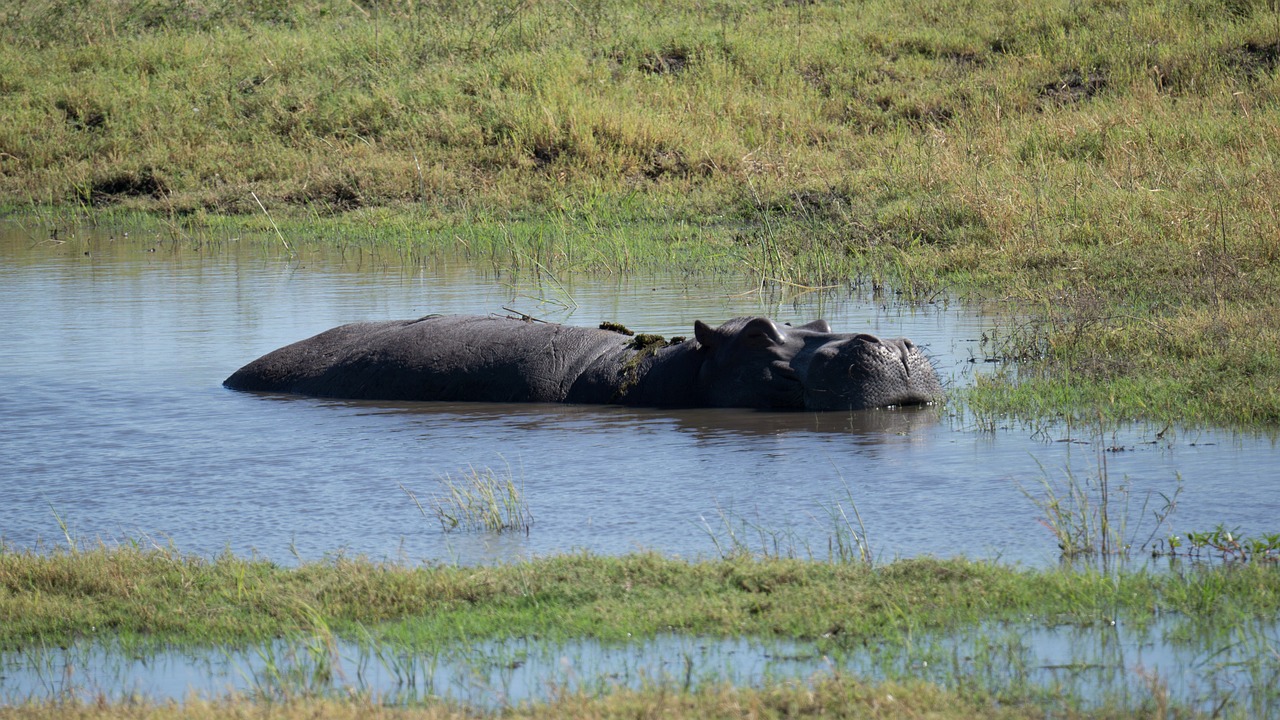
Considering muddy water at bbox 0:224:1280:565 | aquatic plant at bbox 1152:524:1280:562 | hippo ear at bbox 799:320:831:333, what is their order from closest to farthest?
aquatic plant at bbox 1152:524:1280:562
muddy water at bbox 0:224:1280:565
hippo ear at bbox 799:320:831:333

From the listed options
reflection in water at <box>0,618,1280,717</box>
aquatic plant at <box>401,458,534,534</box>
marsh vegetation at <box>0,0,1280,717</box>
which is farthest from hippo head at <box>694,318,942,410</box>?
reflection in water at <box>0,618,1280,717</box>

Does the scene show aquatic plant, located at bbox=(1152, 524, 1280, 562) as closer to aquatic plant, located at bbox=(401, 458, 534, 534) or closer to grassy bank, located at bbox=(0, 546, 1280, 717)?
grassy bank, located at bbox=(0, 546, 1280, 717)

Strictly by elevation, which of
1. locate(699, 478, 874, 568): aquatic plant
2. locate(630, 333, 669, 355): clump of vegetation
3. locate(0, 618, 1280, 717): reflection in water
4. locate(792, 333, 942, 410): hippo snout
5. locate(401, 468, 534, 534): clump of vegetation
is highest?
locate(630, 333, 669, 355): clump of vegetation

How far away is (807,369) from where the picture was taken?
8.08 metres

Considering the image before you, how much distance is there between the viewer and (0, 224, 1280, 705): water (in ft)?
15.0

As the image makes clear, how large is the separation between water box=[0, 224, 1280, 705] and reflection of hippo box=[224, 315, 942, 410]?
19cm

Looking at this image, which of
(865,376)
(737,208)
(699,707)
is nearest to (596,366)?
(865,376)

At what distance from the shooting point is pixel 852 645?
4.34 metres

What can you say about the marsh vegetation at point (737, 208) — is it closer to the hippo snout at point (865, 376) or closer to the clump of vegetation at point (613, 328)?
the hippo snout at point (865, 376)

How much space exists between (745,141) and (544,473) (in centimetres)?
1157

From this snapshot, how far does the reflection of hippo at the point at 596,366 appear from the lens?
801 cm

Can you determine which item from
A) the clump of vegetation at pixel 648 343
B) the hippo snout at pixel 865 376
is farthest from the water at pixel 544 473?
the clump of vegetation at pixel 648 343

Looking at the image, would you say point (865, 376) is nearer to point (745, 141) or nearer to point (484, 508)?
point (484, 508)

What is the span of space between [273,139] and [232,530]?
14.3 metres
